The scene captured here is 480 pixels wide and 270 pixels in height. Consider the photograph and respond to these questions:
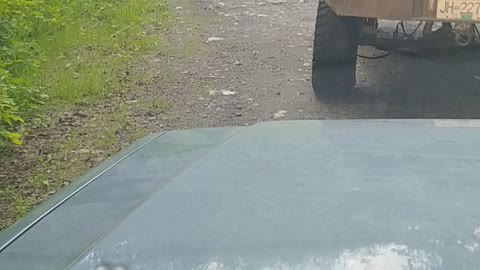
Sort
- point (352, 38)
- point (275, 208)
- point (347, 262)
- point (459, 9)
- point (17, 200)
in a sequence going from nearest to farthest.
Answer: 1. point (347, 262)
2. point (275, 208)
3. point (17, 200)
4. point (459, 9)
5. point (352, 38)

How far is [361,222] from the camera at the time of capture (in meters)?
1.40

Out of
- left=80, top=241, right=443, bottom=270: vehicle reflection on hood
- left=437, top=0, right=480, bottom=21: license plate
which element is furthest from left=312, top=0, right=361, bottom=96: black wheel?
left=80, top=241, right=443, bottom=270: vehicle reflection on hood

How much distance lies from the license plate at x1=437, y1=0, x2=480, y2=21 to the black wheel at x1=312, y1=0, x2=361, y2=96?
0.94 metres

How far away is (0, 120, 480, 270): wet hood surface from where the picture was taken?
129cm

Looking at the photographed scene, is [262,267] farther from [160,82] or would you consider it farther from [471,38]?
[160,82]

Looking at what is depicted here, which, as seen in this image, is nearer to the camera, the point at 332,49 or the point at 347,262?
the point at 347,262

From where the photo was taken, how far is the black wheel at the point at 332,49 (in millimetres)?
5152

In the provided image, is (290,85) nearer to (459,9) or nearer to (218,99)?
(218,99)

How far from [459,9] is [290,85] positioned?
1849mm

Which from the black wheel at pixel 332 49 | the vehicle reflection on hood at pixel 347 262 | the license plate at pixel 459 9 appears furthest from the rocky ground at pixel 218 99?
the vehicle reflection on hood at pixel 347 262

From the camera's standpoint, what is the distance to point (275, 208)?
149 cm

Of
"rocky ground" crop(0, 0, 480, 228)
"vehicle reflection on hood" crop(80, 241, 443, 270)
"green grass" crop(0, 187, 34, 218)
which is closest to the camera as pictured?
"vehicle reflection on hood" crop(80, 241, 443, 270)

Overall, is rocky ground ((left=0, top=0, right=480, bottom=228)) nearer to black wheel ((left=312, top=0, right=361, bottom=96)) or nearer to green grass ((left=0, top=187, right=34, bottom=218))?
green grass ((left=0, top=187, right=34, bottom=218))

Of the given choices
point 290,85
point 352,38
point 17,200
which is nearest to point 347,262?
point 17,200
